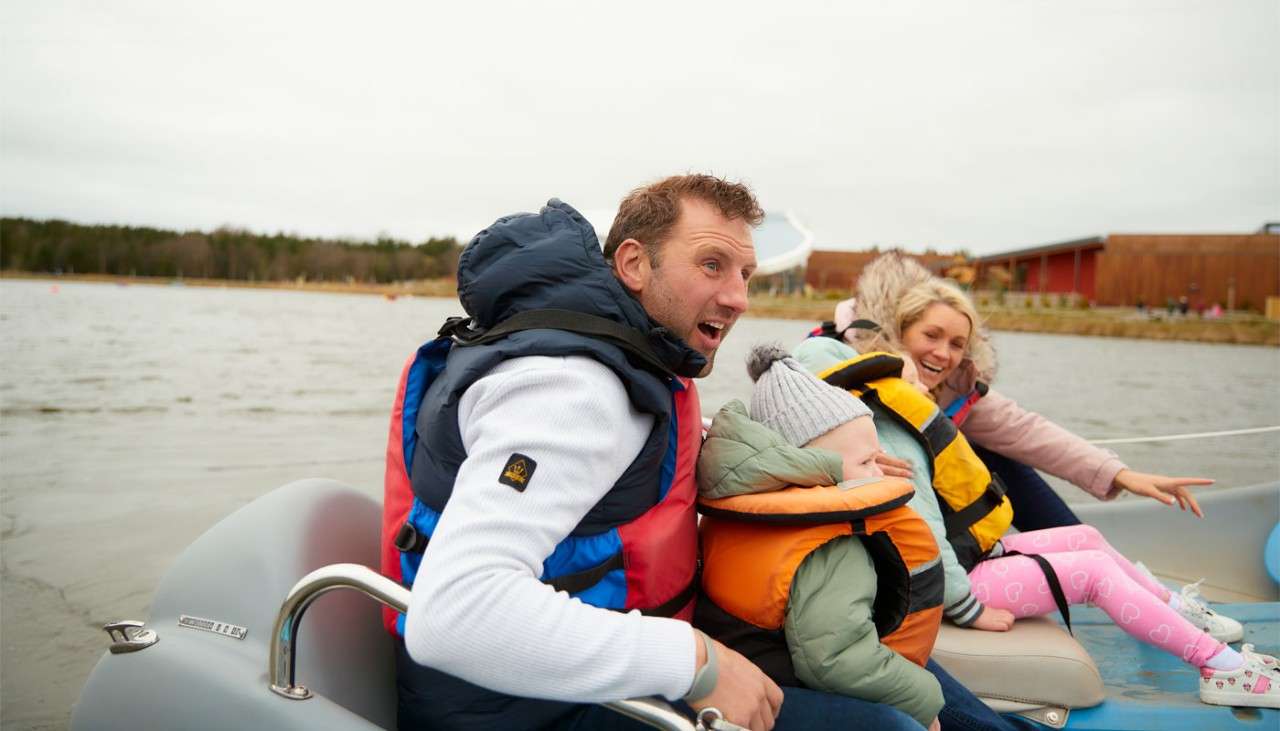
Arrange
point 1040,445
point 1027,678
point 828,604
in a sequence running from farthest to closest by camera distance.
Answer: point 1040,445 < point 1027,678 < point 828,604

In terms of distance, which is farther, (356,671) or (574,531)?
(356,671)

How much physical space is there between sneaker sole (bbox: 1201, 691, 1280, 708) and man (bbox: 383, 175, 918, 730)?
1141mm

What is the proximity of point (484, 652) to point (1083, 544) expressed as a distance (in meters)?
2.13

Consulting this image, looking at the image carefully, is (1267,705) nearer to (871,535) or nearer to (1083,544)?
(1083,544)

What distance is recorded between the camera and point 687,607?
4.69 ft

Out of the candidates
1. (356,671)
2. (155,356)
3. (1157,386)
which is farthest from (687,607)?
(155,356)

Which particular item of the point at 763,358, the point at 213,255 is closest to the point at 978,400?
the point at 763,358

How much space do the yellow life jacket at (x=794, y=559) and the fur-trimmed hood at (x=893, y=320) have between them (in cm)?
122

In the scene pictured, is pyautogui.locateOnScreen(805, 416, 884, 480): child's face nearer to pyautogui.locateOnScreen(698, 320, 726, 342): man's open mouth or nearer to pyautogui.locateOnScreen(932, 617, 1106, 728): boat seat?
pyautogui.locateOnScreen(698, 320, 726, 342): man's open mouth

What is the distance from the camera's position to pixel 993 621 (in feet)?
6.82

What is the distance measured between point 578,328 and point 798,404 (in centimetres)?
64

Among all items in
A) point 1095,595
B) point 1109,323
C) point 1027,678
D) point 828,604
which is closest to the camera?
point 828,604

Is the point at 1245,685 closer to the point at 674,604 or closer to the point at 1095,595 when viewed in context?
the point at 1095,595

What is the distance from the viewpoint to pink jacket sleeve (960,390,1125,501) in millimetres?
2834
